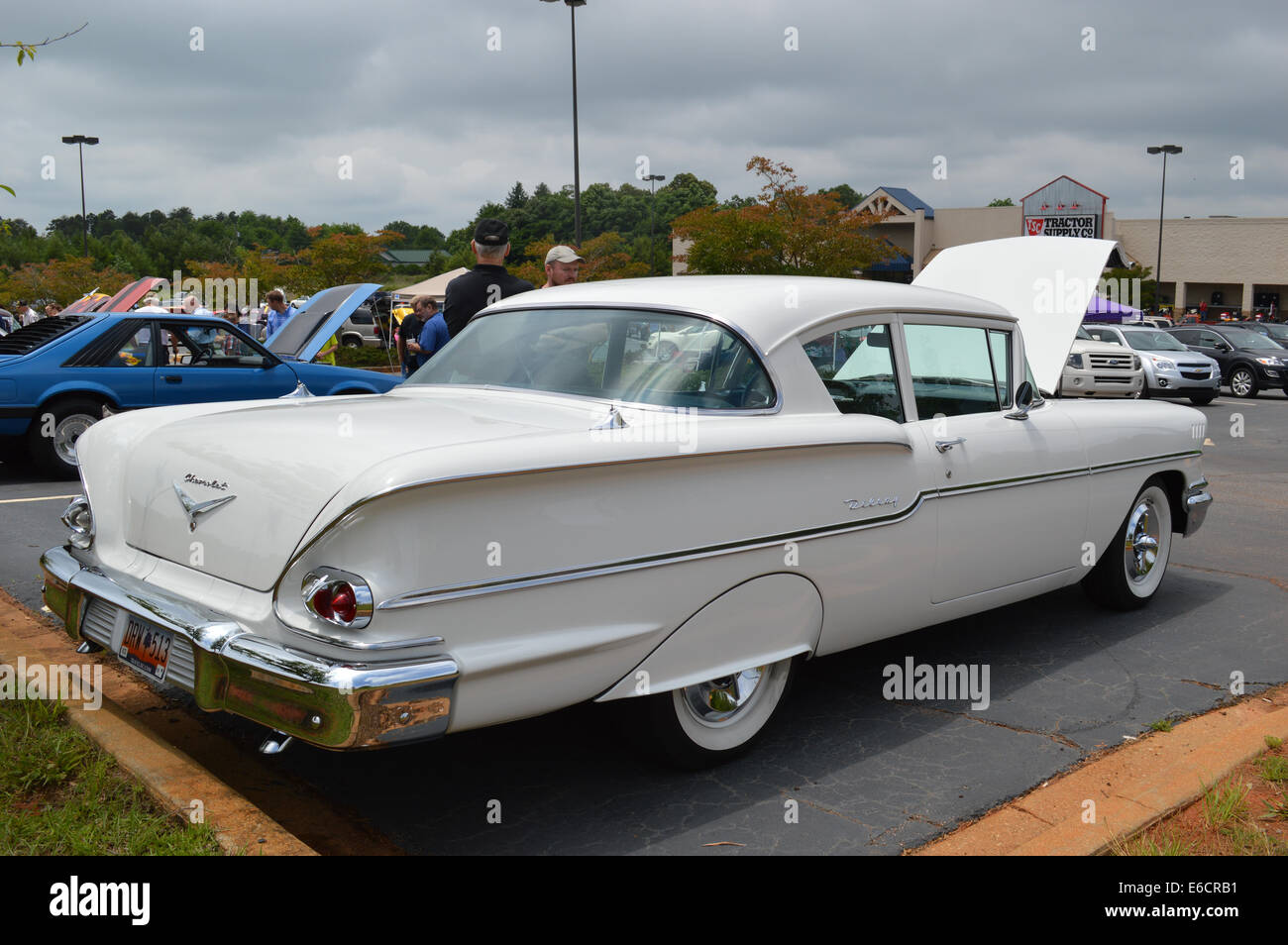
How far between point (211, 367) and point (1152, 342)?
1912 centimetres

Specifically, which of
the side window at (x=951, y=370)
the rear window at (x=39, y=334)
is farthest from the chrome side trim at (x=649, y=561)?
the rear window at (x=39, y=334)

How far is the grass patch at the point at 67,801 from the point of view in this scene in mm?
3002

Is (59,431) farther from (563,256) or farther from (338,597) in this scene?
(338,597)

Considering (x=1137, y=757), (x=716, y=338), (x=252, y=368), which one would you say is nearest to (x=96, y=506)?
(x=716, y=338)

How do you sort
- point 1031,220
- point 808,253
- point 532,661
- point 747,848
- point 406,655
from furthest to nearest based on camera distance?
point 1031,220 < point 808,253 < point 747,848 < point 532,661 < point 406,655

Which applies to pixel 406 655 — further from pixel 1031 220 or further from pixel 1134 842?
pixel 1031 220

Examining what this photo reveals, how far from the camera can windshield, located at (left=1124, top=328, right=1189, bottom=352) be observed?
22520 millimetres

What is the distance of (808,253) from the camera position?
30.0 m

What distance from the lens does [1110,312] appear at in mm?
27594

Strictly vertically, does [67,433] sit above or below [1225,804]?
above

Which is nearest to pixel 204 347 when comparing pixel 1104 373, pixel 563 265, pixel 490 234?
pixel 490 234

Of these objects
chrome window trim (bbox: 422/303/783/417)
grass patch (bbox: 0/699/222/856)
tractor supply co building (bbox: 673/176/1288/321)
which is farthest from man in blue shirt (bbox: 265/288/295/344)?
tractor supply co building (bbox: 673/176/1288/321)

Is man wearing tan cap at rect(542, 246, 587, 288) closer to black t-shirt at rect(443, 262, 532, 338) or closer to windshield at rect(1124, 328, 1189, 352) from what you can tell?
black t-shirt at rect(443, 262, 532, 338)

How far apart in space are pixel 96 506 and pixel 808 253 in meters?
27.6
